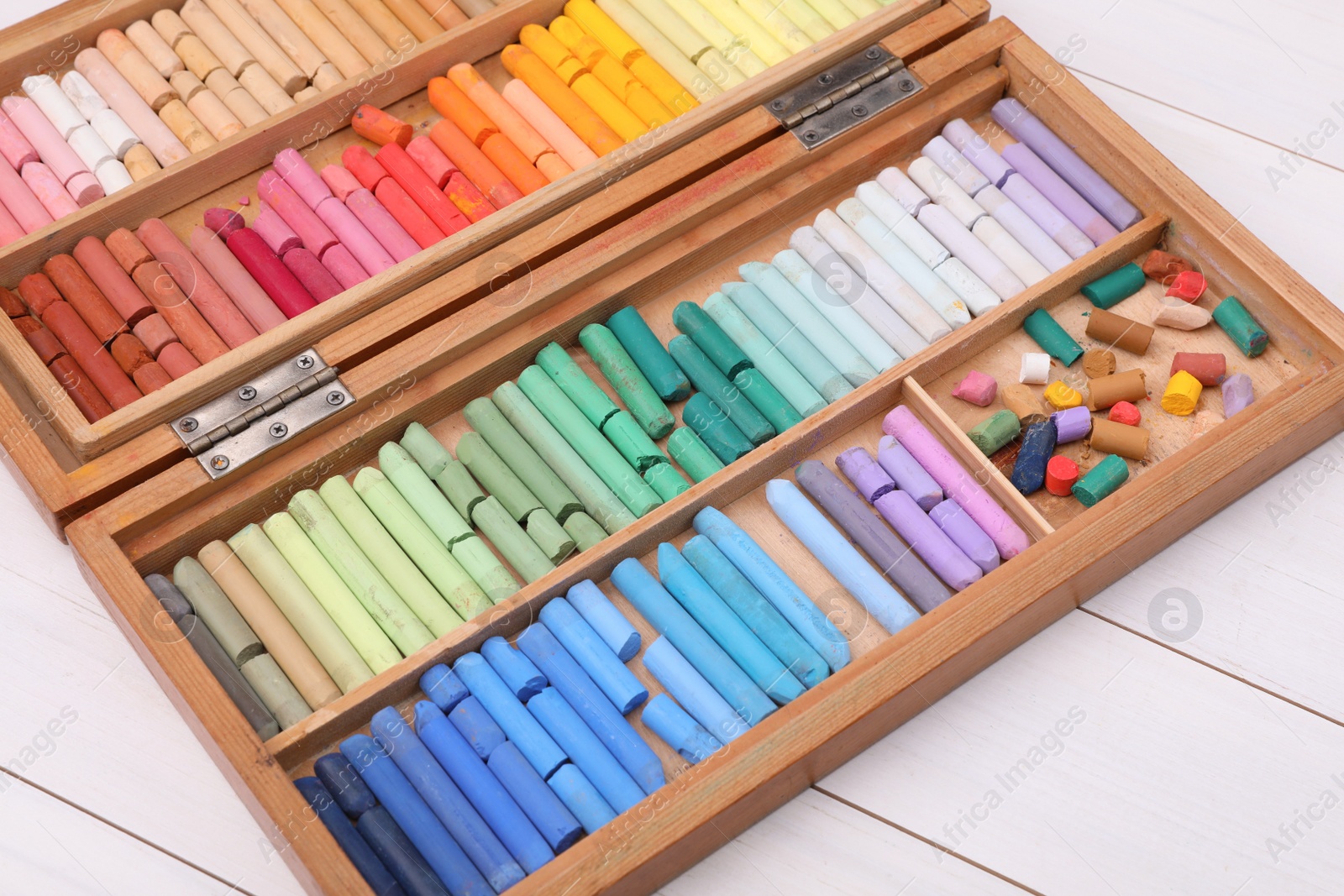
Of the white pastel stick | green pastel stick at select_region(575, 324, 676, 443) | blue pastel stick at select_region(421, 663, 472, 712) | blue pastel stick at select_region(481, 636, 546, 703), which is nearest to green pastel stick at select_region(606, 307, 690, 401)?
green pastel stick at select_region(575, 324, 676, 443)

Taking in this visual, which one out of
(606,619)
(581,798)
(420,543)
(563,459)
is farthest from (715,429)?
(581,798)

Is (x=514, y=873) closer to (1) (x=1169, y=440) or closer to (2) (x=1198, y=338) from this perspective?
(1) (x=1169, y=440)

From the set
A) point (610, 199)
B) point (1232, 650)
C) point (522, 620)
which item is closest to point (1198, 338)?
point (1232, 650)

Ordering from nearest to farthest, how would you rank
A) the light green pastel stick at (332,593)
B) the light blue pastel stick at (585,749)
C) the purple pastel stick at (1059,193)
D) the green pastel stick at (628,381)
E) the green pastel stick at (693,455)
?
the light blue pastel stick at (585,749) < the light green pastel stick at (332,593) < the green pastel stick at (693,455) < the green pastel stick at (628,381) < the purple pastel stick at (1059,193)

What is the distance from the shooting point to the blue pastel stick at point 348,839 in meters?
3.48

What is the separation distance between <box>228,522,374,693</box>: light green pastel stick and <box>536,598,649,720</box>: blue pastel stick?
50 cm

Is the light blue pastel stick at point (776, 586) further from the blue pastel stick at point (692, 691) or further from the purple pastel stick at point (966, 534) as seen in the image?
the purple pastel stick at point (966, 534)

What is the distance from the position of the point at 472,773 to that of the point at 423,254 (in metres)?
1.47

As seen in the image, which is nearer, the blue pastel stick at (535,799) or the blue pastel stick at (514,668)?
the blue pastel stick at (535,799)

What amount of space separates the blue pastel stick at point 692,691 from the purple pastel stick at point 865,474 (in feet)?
2.27

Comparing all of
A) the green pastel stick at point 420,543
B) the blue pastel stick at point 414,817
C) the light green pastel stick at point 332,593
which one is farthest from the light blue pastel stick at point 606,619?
the blue pastel stick at point 414,817

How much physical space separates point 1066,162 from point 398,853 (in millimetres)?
2815

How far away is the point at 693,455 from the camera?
406 cm

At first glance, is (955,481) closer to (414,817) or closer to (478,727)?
(478,727)
